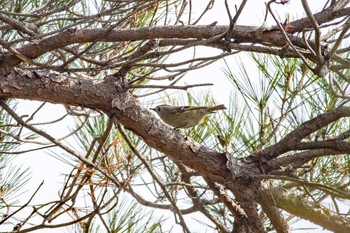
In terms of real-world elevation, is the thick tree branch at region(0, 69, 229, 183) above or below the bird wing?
below

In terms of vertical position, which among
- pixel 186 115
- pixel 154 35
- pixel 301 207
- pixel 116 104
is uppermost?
pixel 186 115

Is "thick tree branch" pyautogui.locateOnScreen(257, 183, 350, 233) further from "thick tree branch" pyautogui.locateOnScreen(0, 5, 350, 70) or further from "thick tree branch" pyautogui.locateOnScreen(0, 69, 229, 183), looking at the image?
"thick tree branch" pyautogui.locateOnScreen(0, 5, 350, 70)

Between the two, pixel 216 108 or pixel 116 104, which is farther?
pixel 216 108

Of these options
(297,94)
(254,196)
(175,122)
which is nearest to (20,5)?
(175,122)

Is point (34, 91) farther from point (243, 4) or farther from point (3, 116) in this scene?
point (3, 116)

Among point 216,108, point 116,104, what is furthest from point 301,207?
point 216,108

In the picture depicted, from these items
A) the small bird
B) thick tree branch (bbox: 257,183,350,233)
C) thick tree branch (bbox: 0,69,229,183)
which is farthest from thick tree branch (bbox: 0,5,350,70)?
the small bird

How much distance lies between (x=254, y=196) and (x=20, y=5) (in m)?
1.29

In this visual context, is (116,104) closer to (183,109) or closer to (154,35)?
(154,35)

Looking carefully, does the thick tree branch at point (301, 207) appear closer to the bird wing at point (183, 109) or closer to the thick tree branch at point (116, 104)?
the thick tree branch at point (116, 104)

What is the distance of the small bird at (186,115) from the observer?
2467mm

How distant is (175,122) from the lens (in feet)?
8.52

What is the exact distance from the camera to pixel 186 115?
8.25ft

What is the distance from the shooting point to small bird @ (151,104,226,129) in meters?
2.47
